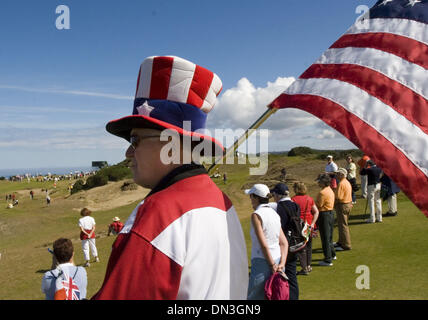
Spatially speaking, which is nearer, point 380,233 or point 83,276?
point 83,276

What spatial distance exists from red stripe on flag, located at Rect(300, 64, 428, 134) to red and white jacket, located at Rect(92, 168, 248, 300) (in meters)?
1.45

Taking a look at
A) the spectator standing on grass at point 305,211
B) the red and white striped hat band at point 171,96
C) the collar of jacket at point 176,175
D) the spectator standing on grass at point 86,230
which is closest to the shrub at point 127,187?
the spectator standing on grass at point 86,230

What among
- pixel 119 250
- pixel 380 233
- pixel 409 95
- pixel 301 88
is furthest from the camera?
pixel 380 233

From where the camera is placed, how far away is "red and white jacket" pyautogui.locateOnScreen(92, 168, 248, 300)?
1421mm

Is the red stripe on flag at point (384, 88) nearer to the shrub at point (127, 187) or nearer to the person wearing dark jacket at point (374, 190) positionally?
the person wearing dark jacket at point (374, 190)

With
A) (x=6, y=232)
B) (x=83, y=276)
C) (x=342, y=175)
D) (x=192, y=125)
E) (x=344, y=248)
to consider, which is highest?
(x=192, y=125)

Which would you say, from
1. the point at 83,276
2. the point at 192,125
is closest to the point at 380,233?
the point at 83,276

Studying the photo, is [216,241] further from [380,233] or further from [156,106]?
[380,233]

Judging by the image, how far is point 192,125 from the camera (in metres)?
1.99

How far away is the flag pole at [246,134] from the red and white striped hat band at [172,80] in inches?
18.8

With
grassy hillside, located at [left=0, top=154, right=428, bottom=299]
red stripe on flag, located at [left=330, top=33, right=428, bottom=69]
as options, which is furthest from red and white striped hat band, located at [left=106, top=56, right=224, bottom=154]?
grassy hillside, located at [left=0, top=154, right=428, bottom=299]

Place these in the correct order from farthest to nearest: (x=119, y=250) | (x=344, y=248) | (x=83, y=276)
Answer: (x=344, y=248), (x=83, y=276), (x=119, y=250)

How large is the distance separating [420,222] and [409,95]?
900 centimetres

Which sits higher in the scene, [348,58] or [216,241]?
[348,58]
